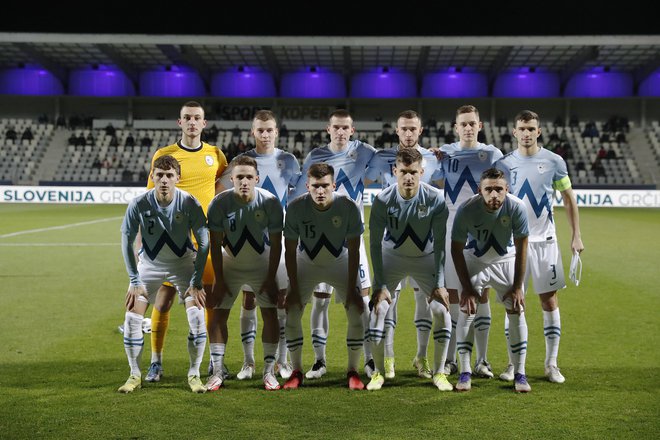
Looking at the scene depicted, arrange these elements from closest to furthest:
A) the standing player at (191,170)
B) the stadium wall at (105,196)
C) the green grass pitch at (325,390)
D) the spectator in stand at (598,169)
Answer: the green grass pitch at (325,390) → the standing player at (191,170) → the stadium wall at (105,196) → the spectator in stand at (598,169)

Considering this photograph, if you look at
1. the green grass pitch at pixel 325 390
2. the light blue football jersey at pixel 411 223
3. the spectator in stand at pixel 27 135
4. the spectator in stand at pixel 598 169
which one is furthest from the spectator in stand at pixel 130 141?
the light blue football jersey at pixel 411 223

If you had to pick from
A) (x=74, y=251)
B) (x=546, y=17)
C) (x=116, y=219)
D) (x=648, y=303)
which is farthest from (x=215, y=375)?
(x=546, y=17)

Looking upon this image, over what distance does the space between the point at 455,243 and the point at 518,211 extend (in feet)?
1.71

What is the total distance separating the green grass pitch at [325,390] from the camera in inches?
174

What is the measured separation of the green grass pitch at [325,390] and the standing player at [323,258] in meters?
0.37

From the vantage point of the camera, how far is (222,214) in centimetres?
534

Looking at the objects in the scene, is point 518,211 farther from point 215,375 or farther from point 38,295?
point 38,295

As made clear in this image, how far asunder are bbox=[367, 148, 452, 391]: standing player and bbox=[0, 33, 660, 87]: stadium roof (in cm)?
2943

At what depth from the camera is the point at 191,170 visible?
601cm

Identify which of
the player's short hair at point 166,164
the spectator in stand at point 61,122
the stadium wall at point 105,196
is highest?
the spectator in stand at point 61,122

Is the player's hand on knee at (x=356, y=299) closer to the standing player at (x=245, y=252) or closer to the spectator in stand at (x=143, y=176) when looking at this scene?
the standing player at (x=245, y=252)

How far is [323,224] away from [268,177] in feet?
3.00

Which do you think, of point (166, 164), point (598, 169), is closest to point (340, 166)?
point (166, 164)

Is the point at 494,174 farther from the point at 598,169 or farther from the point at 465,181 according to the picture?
the point at 598,169
